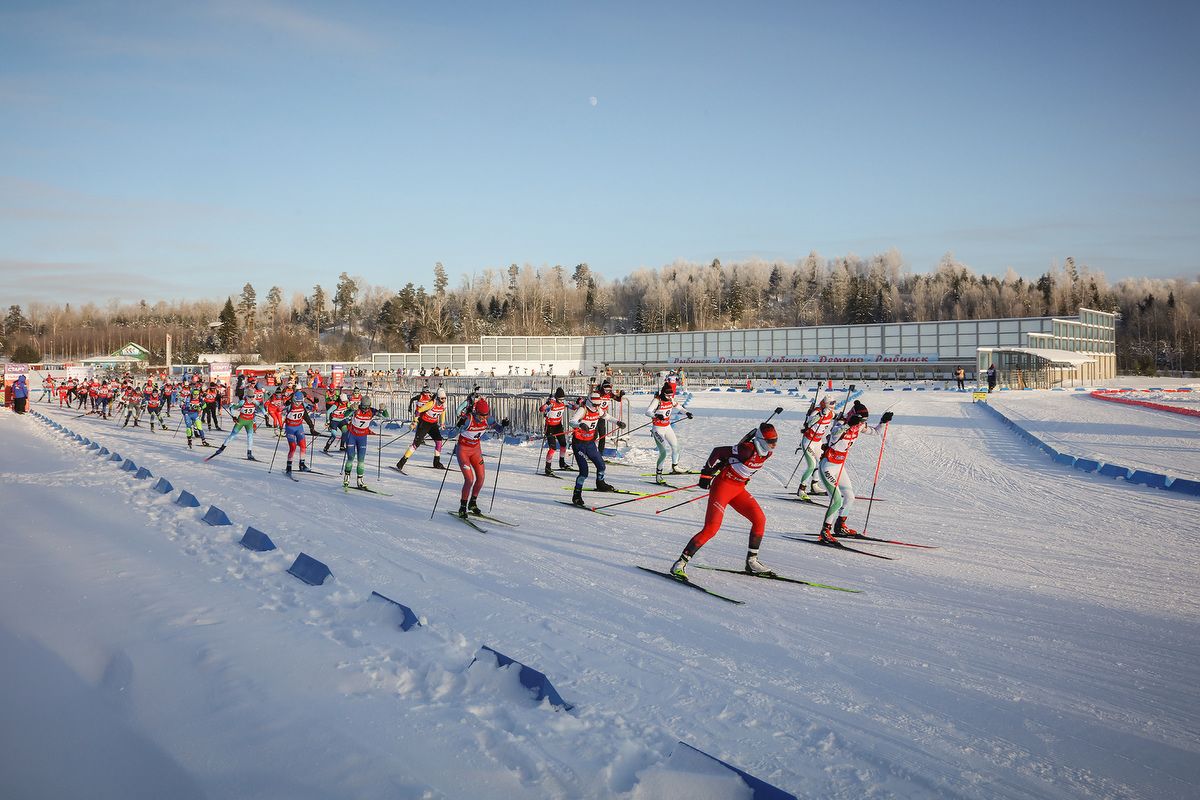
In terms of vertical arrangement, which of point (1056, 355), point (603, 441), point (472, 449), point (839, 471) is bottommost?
point (603, 441)

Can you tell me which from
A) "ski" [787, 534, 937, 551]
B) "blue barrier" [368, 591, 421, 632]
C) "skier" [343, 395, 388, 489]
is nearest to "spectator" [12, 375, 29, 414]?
"skier" [343, 395, 388, 489]

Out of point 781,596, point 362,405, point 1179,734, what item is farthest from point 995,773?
point 362,405

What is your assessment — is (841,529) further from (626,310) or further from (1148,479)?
(626,310)

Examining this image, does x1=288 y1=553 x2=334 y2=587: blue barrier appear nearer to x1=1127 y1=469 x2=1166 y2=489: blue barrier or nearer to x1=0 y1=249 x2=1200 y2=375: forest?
x1=1127 y1=469 x2=1166 y2=489: blue barrier

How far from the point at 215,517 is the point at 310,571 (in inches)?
157

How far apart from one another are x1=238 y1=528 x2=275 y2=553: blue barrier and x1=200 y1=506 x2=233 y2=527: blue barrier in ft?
4.65

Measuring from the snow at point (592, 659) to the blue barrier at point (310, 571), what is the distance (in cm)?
19

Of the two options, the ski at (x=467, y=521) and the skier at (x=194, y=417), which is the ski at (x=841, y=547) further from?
the skier at (x=194, y=417)

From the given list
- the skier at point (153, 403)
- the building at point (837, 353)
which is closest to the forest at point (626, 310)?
the building at point (837, 353)

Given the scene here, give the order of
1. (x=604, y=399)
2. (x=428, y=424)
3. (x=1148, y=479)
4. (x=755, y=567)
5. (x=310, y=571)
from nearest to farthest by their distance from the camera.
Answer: (x=310, y=571) < (x=755, y=567) < (x=1148, y=479) < (x=604, y=399) < (x=428, y=424)

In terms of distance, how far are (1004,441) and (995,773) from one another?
18.6 metres

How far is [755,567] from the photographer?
781 centimetres

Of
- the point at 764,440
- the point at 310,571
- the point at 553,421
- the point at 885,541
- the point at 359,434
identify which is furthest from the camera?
the point at 553,421

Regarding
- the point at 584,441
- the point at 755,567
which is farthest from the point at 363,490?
the point at 755,567
